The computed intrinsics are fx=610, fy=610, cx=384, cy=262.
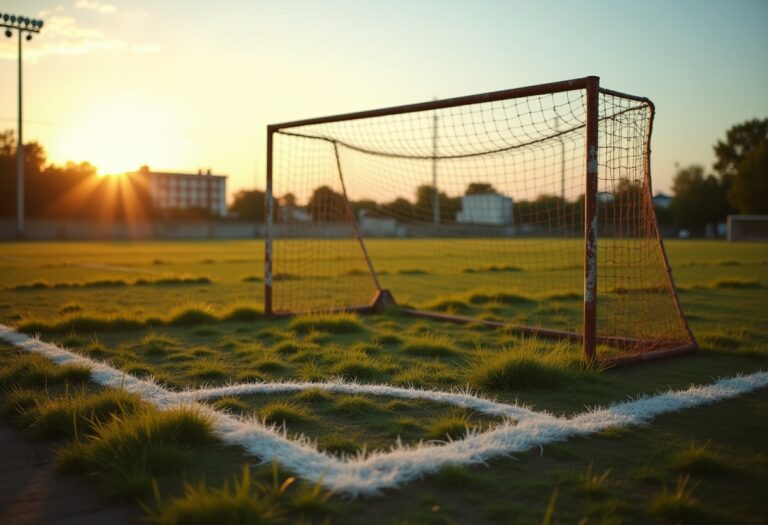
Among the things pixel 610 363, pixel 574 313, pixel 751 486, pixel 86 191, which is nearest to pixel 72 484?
pixel 751 486

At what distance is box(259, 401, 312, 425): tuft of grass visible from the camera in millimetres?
3459

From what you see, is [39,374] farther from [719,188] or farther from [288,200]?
[719,188]

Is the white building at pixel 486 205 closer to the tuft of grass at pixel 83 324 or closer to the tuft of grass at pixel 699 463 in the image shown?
the tuft of grass at pixel 83 324

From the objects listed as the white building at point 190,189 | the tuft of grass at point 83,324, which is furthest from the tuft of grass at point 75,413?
the white building at point 190,189

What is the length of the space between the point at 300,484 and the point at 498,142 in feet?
17.1

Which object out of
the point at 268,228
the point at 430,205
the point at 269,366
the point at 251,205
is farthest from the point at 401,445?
the point at 251,205

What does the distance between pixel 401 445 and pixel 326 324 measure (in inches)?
155

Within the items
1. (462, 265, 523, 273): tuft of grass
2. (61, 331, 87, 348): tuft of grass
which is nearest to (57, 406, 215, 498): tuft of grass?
(61, 331, 87, 348): tuft of grass

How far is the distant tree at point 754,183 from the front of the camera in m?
64.5

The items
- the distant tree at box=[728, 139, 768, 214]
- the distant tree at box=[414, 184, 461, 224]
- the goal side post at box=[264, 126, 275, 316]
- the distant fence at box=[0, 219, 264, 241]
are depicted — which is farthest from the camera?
the distant tree at box=[728, 139, 768, 214]

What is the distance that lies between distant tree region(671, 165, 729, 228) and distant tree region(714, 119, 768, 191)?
4.46ft

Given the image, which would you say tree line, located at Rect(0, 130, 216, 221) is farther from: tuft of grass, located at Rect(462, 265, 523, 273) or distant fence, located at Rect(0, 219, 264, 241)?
tuft of grass, located at Rect(462, 265, 523, 273)

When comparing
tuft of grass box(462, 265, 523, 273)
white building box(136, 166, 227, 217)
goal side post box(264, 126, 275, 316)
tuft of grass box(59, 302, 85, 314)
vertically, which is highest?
white building box(136, 166, 227, 217)

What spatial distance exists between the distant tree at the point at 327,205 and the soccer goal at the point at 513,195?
0.08 ft
